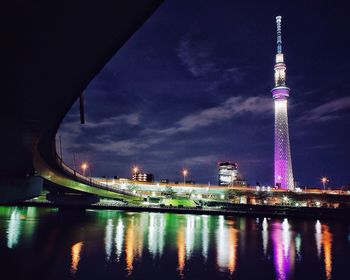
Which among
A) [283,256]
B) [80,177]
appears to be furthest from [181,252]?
[80,177]

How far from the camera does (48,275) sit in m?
19.5

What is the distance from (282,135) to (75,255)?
6886 inches

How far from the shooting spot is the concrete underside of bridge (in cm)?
768

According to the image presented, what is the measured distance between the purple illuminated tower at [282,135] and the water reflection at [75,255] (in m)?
160

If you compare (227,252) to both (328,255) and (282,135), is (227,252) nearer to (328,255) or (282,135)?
(328,255)

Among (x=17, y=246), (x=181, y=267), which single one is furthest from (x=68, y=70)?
(x=17, y=246)

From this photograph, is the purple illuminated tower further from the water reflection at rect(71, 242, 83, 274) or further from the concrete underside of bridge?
the concrete underside of bridge

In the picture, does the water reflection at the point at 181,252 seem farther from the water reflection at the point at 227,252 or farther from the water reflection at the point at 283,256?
the water reflection at the point at 283,256

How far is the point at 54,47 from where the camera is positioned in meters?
9.17

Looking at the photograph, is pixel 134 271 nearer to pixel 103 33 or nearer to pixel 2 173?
pixel 103 33

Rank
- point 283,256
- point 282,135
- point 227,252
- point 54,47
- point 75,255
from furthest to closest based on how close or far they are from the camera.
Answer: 1. point 282,135
2. point 227,252
3. point 283,256
4. point 75,255
5. point 54,47

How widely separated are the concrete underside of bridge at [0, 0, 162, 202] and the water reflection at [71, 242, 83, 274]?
34.6 feet

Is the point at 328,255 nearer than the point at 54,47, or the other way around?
the point at 54,47

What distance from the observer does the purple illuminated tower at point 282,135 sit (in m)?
180
